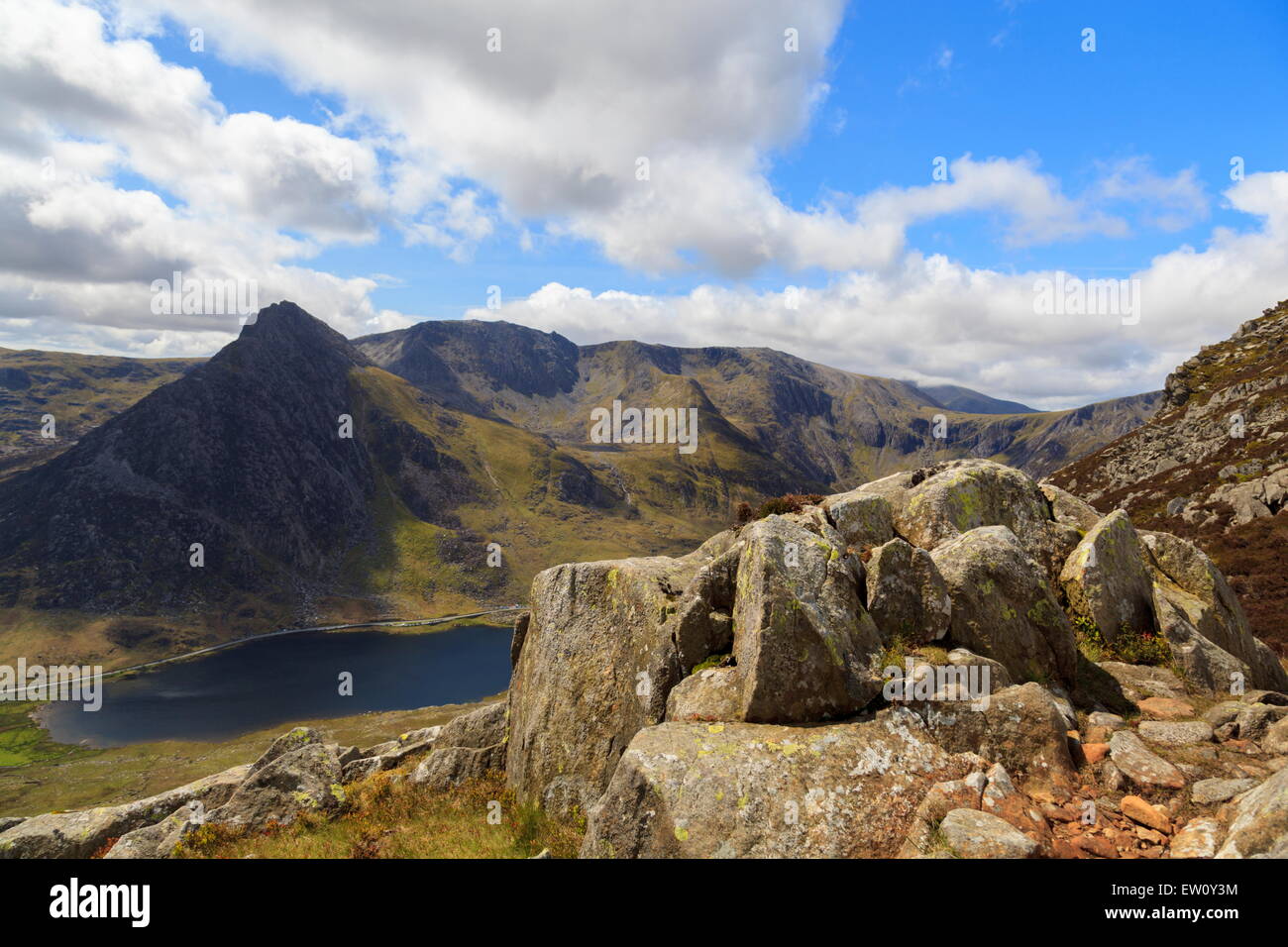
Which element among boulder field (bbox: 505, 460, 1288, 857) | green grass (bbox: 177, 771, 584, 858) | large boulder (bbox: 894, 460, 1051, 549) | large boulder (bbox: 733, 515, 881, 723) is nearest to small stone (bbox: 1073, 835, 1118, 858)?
boulder field (bbox: 505, 460, 1288, 857)

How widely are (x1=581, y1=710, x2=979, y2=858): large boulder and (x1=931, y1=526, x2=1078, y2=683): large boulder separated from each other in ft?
16.7

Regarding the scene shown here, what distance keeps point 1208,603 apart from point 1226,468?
9188cm

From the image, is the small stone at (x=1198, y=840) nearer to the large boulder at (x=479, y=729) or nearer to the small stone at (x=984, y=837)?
the small stone at (x=984, y=837)

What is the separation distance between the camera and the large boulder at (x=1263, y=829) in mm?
8102

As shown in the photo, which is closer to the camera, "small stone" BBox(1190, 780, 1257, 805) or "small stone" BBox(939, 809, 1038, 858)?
"small stone" BBox(939, 809, 1038, 858)

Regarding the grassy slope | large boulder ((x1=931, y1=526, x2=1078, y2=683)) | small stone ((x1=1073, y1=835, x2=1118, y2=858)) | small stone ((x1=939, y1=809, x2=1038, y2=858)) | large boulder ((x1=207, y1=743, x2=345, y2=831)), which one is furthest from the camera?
the grassy slope

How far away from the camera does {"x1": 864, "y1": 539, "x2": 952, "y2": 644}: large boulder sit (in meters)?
16.3

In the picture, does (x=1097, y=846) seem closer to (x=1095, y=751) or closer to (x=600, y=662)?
(x=1095, y=751)

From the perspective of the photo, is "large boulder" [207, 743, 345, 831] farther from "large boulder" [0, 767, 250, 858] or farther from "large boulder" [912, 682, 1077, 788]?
"large boulder" [912, 682, 1077, 788]

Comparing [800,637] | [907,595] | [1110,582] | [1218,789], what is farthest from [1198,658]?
[800,637]

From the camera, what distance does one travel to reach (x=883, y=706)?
13.8 meters
